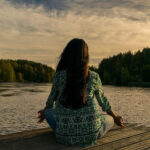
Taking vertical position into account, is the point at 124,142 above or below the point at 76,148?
below

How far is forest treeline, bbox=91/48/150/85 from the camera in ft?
376

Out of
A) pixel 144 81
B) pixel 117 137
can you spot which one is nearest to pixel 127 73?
pixel 144 81

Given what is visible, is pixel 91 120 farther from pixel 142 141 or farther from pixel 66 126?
pixel 142 141

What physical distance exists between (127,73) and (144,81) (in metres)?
13.1

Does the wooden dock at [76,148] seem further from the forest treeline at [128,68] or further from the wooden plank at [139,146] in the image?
the forest treeline at [128,68]

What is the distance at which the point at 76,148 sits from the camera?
11.2 feet

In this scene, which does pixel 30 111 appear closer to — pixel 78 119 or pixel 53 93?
pixel 53 93

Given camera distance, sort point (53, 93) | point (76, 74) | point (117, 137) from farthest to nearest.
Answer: point (117, 137)
point (53, 93)
point (76, 74)

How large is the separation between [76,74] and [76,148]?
1.30m

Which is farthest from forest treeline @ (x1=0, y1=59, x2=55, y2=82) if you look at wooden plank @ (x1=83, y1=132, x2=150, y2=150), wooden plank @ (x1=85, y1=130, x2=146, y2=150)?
wooden plank @ (x1=83, y1=132, x2=150, y2=150)

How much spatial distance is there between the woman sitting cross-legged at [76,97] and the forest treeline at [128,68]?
11005 centimetres

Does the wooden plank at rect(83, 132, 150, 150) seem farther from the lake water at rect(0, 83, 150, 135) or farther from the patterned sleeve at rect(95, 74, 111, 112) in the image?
the lake water at rect(0, 83, 150, 135)

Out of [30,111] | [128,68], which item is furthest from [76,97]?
[128,68]

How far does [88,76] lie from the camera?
3.38 meters
